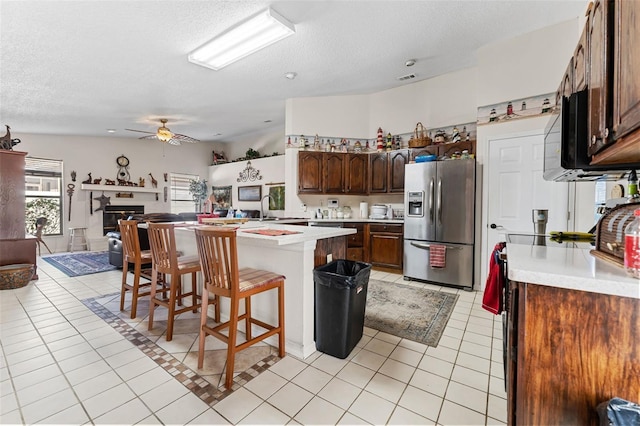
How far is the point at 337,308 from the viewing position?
83.6 inches

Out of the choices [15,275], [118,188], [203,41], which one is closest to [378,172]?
[203,41]

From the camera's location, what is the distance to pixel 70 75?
12.7 ft

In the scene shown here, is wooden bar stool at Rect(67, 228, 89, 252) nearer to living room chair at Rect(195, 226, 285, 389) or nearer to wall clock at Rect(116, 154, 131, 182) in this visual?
wall clock at Rect(116, 154, 131, 182)

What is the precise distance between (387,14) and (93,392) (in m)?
3.92

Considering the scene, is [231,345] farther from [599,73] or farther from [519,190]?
[519,190]

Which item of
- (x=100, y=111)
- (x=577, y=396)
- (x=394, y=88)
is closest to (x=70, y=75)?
(x=100, y=111)

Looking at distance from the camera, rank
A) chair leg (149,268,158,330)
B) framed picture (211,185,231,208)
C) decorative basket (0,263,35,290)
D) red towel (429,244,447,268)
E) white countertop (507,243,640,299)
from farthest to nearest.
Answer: framed picture (211,185,231,208)
red towel (429,244,447,268)
decorative basket (0,263,35,290)
chair leg (149,268,158,330)
white countertop (507,243,640,299)

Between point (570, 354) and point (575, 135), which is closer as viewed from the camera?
point (570, 354)

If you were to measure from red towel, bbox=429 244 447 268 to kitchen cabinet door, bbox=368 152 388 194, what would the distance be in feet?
4.82

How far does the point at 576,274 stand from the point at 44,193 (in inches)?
372

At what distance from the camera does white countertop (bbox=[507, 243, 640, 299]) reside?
889mm

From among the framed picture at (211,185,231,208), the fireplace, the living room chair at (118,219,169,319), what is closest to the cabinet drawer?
the living room chair at (118,219,169,319)

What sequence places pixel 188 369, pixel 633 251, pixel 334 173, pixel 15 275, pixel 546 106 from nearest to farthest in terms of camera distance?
pixel 633 251, pixel 188 369, pixel 546 106, pixel 15 275, pixel 334 173

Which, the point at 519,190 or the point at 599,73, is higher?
the point at 599,73
